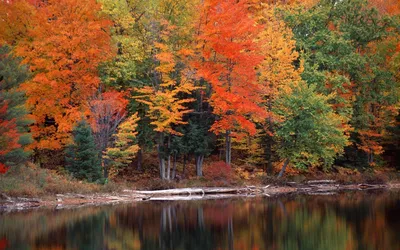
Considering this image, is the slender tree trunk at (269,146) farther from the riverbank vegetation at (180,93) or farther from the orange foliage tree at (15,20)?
the orange foliage tree at (15,20)

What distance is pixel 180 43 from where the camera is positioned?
119 feet

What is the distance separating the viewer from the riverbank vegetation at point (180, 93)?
31.4m

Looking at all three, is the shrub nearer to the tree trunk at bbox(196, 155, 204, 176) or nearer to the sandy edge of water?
the sandy edge of water

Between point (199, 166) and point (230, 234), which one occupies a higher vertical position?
point (199, 166)

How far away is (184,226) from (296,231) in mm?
4269

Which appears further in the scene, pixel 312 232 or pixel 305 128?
pixel 305 128

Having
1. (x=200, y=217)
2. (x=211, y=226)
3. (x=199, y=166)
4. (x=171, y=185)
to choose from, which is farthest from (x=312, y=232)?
(x=199, y=166)

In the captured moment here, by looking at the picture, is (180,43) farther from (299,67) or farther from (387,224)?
(387,224)

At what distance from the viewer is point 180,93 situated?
36.4 m

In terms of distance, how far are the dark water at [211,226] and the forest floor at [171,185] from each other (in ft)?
8.51

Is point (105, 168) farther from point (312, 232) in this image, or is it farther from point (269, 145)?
point (312, 232)

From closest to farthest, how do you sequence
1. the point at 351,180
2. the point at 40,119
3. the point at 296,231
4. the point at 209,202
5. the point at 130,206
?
the point at 296,231 → the point at 130,206 → the point at 209,202 → the point at 40,119 → the point at 351,180

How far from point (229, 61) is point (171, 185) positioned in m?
8.58

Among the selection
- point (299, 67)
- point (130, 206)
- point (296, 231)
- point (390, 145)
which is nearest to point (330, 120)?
point (299, 67)
